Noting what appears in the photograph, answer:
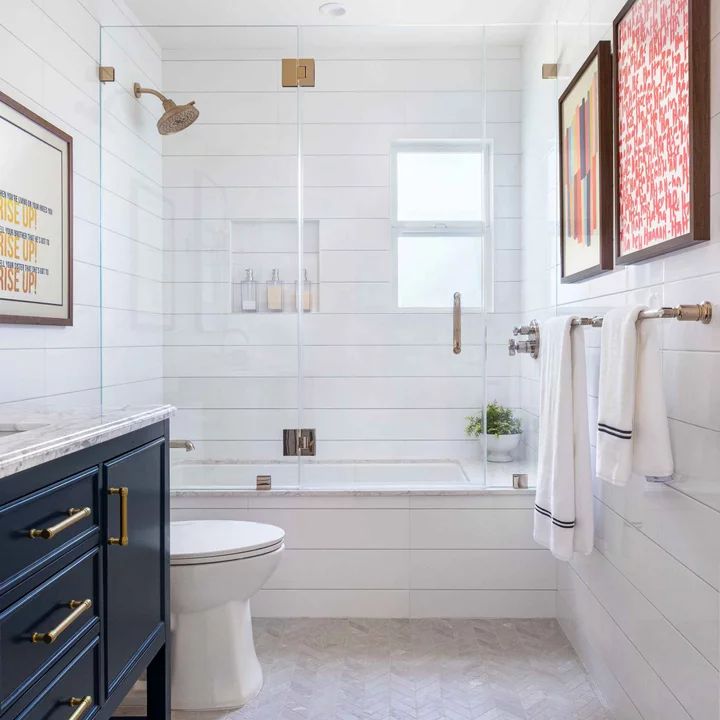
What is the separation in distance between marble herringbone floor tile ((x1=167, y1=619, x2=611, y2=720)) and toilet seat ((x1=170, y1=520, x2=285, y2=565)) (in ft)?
1.46

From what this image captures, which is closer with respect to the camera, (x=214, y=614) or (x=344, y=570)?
(x=214, y=614)

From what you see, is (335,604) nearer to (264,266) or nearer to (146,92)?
(264,266)

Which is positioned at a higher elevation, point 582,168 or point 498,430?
point 582,168

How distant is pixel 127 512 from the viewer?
156cm

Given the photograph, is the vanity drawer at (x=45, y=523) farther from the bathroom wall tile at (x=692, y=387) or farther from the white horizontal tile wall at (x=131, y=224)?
the white horizontal tile wall at (x=131, y=224)

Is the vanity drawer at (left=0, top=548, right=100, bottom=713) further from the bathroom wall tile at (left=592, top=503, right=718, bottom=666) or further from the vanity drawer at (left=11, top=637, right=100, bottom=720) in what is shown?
the bathroom wall tile at (left=592, top=503, right=718, bottom=666)

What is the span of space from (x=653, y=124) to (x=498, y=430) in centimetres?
143

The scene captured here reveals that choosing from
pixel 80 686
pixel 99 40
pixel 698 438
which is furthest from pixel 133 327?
pixel 698 438

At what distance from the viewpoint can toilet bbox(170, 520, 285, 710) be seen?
2045mm

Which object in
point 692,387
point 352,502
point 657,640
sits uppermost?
point 692,387

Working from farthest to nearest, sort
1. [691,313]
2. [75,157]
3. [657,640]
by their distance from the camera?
[75,157] < [657,640] < [691,313]

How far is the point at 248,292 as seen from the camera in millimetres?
2826

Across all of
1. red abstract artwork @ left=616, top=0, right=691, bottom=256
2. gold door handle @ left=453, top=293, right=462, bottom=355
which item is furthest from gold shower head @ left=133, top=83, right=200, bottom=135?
red abstract artwork @ left=616, top=0, right=691, bottom=256

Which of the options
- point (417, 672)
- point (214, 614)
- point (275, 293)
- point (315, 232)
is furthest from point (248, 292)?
point (417, 672)
